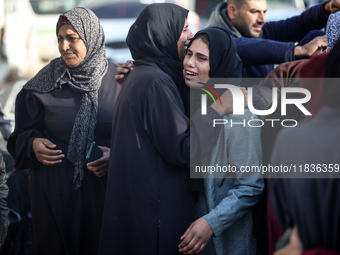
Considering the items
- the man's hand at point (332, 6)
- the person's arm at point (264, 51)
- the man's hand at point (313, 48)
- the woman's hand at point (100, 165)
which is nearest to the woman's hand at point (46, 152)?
the woman's hand at point (100, 165)

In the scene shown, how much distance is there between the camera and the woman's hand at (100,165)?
331 centimetres

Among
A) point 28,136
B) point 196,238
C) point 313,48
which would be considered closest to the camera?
point 196,238

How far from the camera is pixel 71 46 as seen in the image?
358 centimetres

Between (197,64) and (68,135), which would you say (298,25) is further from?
(68,135)

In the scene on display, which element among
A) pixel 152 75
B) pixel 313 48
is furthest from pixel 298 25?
pixel 152 75

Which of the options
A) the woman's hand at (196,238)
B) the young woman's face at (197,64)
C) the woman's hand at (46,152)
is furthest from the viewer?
the woman's hand at (46,152)

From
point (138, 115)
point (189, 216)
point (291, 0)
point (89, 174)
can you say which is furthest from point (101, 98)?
point (291, 0)

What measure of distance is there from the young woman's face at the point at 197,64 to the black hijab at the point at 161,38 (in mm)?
86

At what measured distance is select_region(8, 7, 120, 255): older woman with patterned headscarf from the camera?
3504 millimetres

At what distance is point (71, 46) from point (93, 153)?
0.78m

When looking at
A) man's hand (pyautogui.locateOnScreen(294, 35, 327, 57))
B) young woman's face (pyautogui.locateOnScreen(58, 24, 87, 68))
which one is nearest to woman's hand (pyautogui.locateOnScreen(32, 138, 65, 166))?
young woman's face (pyautogui.locateOnScreen(58, 24, 87, 68))

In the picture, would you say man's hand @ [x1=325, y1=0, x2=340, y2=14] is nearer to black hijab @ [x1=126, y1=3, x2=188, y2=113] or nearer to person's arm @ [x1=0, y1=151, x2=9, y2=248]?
black hijab @ [x1=126, y1=3, x2=188, y2=113]

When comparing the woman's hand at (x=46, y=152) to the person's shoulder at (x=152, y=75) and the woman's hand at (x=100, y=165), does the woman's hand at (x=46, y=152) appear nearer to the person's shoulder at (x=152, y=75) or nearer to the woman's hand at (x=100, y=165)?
the woman's hand at (x=100, y=165)

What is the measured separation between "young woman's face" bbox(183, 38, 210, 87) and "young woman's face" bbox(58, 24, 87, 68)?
94cm
